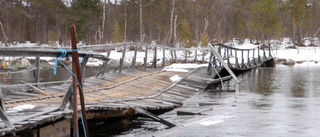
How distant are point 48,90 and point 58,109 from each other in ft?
13.1

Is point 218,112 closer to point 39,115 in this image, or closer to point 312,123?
point 312,123

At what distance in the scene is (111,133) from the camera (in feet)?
30.6

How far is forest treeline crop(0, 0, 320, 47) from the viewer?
4950cm

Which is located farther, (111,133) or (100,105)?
(111,133)

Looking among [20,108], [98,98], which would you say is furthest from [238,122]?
[20,108]

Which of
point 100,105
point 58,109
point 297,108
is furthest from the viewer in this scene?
point 297,108

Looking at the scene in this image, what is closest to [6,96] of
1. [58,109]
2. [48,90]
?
[48,90]

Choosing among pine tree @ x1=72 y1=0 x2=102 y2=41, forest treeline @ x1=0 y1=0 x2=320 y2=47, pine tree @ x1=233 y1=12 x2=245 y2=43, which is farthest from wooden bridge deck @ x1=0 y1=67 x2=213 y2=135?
pine tree @ x1=233 y1=12 x2=245 y2=43

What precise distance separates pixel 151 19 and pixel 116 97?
43464 millimetres

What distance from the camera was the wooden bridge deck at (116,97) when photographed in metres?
6.71

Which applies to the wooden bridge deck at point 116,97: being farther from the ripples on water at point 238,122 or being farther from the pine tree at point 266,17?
the pine tree at point 266,17

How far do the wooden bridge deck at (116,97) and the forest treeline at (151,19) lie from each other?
25568 mm

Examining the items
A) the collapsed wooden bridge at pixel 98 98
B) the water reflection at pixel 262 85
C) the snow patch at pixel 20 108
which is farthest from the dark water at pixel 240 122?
the water reflection at pixel 262 85

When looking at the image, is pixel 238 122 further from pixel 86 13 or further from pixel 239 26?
pixel 239 26
